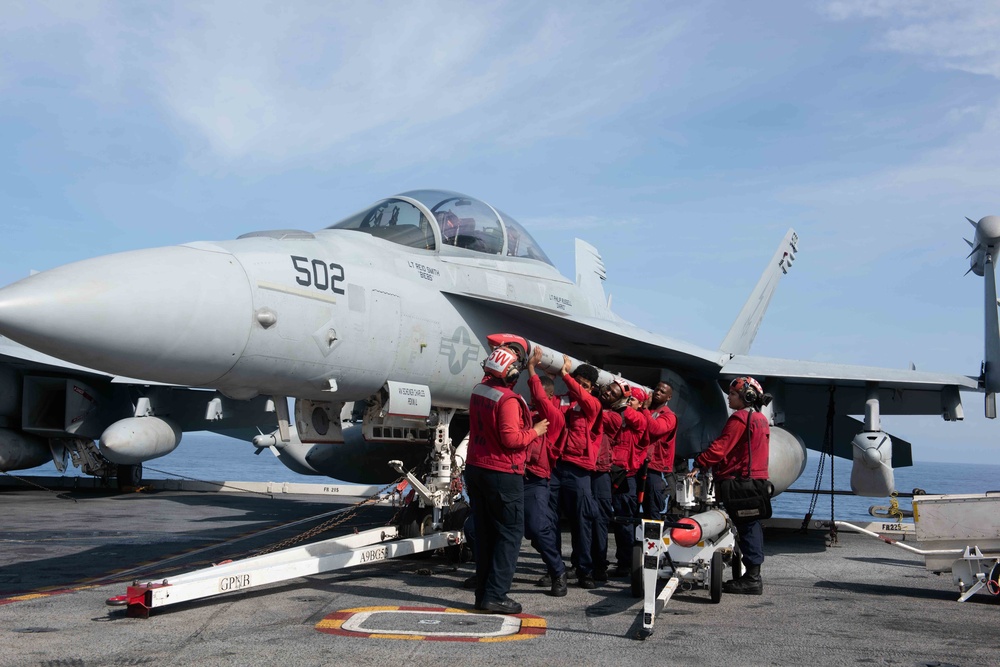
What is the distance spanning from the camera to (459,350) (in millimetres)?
7965

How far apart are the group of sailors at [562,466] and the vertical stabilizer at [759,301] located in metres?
7.23

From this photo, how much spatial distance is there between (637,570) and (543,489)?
3.25 feet

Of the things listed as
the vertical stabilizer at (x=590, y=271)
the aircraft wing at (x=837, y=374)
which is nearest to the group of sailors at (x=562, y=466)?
the aircraft wing at (x=837, y=374)

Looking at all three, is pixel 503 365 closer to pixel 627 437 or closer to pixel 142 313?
pixel 142 313

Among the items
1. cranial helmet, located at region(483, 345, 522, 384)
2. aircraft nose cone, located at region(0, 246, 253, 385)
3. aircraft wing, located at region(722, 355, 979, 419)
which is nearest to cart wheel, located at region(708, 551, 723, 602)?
cranial helmet, located at region(483, 345, 522, 384)

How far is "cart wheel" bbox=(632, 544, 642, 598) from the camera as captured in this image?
652 cm

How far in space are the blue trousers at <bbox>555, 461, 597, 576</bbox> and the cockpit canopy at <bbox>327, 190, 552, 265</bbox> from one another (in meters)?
2.59

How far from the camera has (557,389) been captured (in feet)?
31.1

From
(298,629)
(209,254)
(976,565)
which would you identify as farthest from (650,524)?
(209,254)

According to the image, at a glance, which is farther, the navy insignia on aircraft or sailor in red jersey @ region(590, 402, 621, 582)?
the navy insignia on aircraft

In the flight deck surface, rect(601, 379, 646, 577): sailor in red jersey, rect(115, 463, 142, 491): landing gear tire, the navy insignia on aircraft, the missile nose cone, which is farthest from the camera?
rect(115, 463, 142, 491): landing gear tire

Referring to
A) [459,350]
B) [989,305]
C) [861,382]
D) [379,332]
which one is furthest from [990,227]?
[379,332]

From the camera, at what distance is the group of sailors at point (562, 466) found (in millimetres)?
5859

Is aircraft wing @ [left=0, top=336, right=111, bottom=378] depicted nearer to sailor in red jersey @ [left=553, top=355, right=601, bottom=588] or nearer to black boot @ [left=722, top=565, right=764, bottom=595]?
sailor in red jersey @ [left=553, top=355, right=601, bottom=588]
